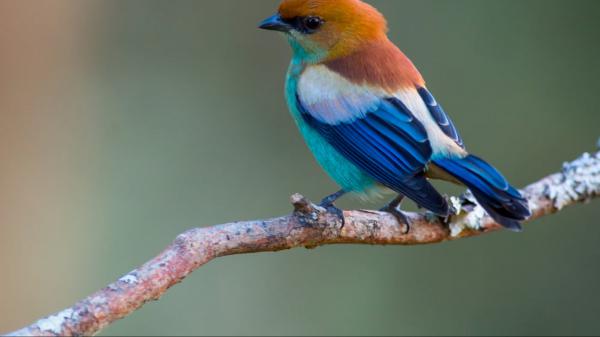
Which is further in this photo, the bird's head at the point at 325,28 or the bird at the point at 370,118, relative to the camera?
the bird's head at the point at 325,28

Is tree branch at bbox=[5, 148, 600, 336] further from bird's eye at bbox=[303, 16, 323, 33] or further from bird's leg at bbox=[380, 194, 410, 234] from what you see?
bird's eye at bbox=[303, 16, 323, 33]

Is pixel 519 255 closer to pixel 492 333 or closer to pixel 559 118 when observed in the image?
pixel 492 333

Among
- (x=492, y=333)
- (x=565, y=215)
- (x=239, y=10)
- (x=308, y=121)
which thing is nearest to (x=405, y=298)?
(x=492, y=333)

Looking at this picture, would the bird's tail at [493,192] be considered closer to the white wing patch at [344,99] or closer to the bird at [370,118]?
the bird at [370,118]

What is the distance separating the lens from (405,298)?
222 inches

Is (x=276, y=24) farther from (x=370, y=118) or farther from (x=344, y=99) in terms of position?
(x=370, y=118)

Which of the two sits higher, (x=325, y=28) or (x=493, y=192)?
(x=325, y=28)

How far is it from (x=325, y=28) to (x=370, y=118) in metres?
0.66

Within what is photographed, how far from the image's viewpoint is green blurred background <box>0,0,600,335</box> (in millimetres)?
5590

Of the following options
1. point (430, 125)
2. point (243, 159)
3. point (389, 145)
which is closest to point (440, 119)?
point (430, 125)

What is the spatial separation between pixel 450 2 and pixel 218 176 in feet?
7.11

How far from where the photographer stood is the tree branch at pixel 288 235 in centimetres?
278

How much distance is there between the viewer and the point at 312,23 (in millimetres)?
4781

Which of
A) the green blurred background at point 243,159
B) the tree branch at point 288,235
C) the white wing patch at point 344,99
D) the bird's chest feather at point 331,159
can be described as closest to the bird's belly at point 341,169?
the bird's chest feather at point 331,159
